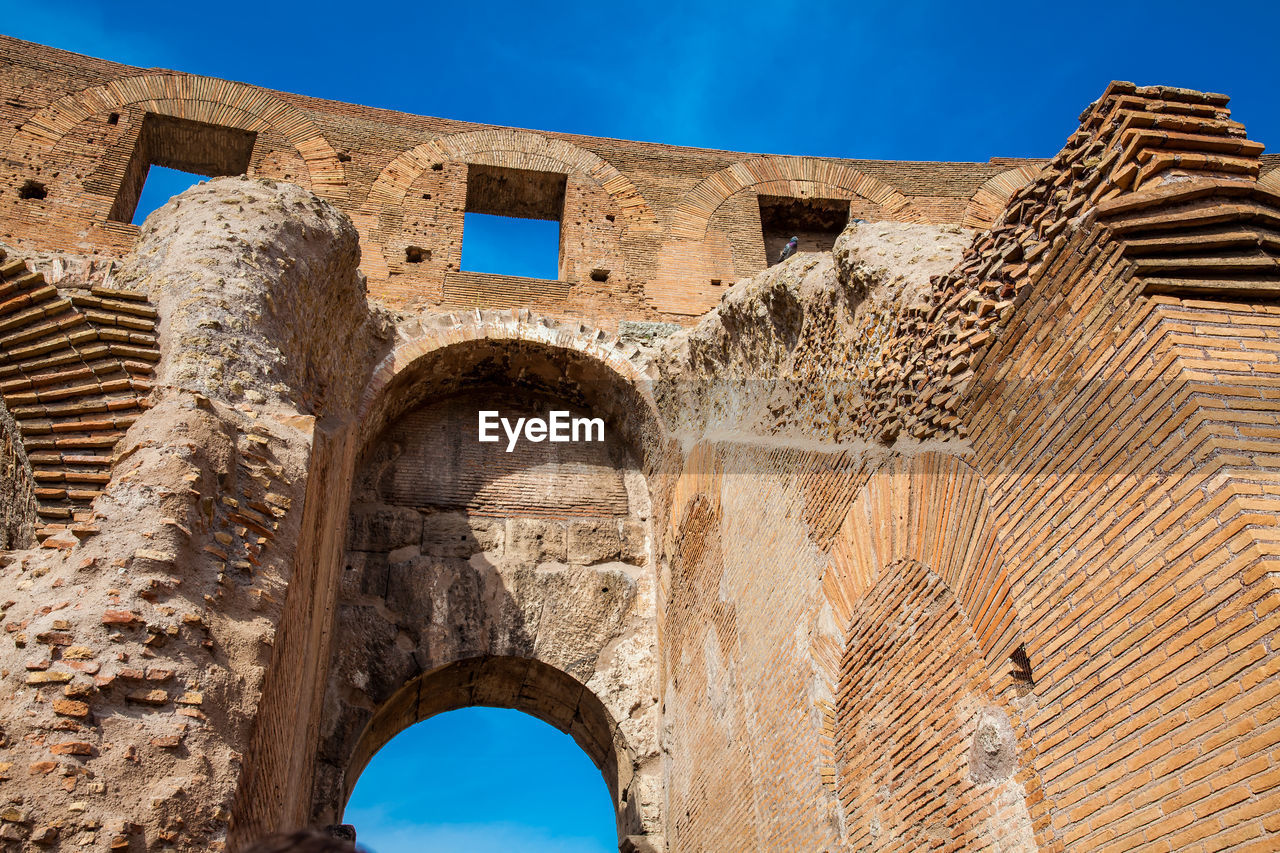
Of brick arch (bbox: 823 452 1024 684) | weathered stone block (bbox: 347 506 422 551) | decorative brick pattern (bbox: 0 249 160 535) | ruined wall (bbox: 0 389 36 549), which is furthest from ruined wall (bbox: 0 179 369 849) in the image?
brick arch (bbox: 823 452 1024 684)

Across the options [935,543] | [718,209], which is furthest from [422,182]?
[935,543]

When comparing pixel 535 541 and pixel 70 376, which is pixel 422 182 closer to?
pixel 535 541

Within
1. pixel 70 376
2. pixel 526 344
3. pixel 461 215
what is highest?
pixel 461 215

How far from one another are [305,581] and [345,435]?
1679 millimetres

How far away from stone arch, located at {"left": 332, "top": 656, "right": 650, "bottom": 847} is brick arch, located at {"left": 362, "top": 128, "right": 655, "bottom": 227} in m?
4.03

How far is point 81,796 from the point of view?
8.38ft

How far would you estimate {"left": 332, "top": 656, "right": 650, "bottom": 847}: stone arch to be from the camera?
21.0 feet

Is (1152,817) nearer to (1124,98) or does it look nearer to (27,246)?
(1124,98)

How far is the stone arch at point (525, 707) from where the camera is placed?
641 cm

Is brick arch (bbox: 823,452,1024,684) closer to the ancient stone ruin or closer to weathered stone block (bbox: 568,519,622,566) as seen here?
the ancient stone ruin

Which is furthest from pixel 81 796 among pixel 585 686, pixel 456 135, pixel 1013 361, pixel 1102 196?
pixel 456 135

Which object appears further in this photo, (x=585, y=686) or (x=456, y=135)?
(x=456, y=135)

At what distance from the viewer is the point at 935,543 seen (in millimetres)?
3539

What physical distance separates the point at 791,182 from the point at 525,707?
5510 mm
